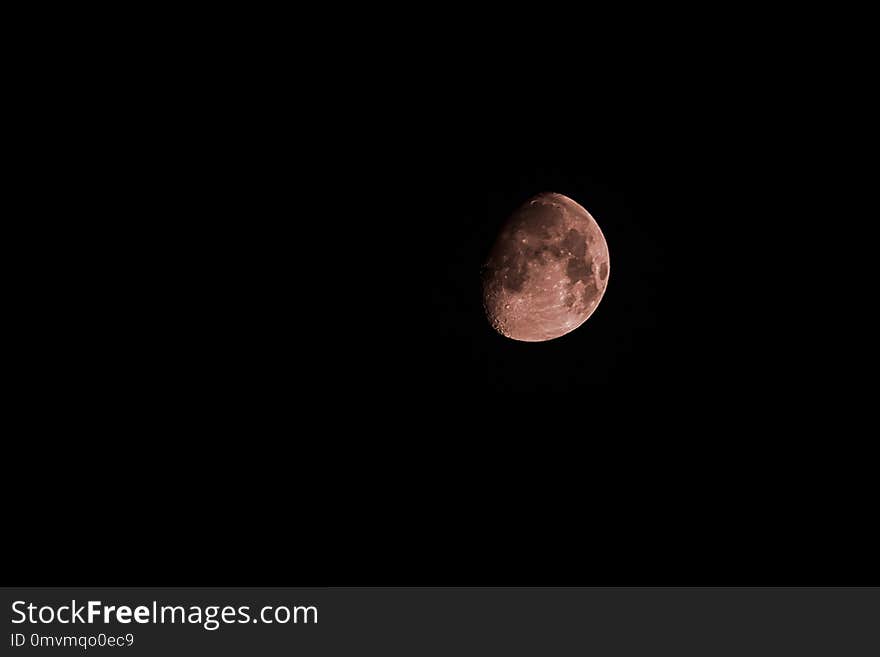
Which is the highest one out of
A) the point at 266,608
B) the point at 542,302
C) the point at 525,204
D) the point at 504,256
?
the point at 525,204

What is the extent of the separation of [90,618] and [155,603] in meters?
0.24

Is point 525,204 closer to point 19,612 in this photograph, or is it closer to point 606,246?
point 606,246

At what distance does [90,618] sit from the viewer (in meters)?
2.70

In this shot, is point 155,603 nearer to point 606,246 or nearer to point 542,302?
point 542,302

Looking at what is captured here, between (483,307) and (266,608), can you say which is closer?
(266,608)

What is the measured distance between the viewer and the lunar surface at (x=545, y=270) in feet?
9.53

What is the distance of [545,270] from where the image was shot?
2895mm

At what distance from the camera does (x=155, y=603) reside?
277 centimetres

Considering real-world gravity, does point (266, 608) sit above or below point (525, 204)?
below

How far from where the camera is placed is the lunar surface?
290 cm

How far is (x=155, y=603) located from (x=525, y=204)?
2.30 meters

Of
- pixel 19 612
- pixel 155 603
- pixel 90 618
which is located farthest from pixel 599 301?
pixel 19 612

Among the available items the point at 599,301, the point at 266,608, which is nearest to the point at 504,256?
the point at 599,301

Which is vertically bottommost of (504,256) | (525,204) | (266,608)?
(266,608)
